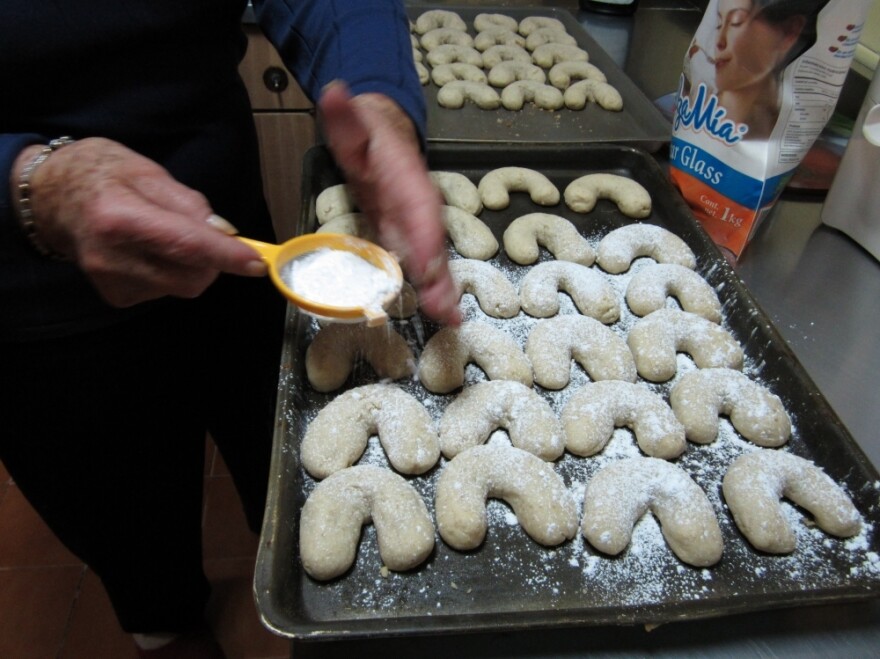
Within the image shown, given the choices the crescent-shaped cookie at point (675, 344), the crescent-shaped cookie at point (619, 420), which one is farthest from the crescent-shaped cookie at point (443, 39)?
the crescent-shaped cookie at point (619, 420)

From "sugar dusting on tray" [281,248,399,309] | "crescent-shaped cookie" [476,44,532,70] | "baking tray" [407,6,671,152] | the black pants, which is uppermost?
"sugar dusting on tray" [281,248,399,309]

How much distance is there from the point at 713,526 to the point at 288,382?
0.56m

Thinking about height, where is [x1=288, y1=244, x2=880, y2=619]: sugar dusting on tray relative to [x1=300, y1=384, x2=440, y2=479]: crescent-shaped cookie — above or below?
below

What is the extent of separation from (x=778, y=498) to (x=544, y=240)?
0.59 metres

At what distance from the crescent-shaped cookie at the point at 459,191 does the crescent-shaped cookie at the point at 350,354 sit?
0.37 meters

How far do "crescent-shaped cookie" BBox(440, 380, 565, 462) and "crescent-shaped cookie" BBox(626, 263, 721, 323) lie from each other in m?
0.29

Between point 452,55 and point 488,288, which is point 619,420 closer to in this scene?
point 488,288

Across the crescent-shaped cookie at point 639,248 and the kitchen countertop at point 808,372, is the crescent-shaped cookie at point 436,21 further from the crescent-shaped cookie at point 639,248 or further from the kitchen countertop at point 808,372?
the crescent-shaped cookie at point 639,248

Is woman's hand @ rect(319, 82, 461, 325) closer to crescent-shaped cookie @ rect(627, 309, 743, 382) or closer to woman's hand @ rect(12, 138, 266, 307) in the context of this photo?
woman's hand @ rect(12, 138, 266, 307)

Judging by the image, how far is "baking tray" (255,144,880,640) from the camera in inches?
26.5

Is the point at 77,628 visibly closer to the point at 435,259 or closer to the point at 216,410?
the point at 216,410

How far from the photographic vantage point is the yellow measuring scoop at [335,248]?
77 centimetres

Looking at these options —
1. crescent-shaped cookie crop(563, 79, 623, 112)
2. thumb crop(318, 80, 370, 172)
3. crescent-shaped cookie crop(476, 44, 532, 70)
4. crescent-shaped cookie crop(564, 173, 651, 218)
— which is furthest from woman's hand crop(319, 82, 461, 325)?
crescent-shaped cookie crop(476, 44, 532, 70)

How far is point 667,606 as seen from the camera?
68 centimetres
